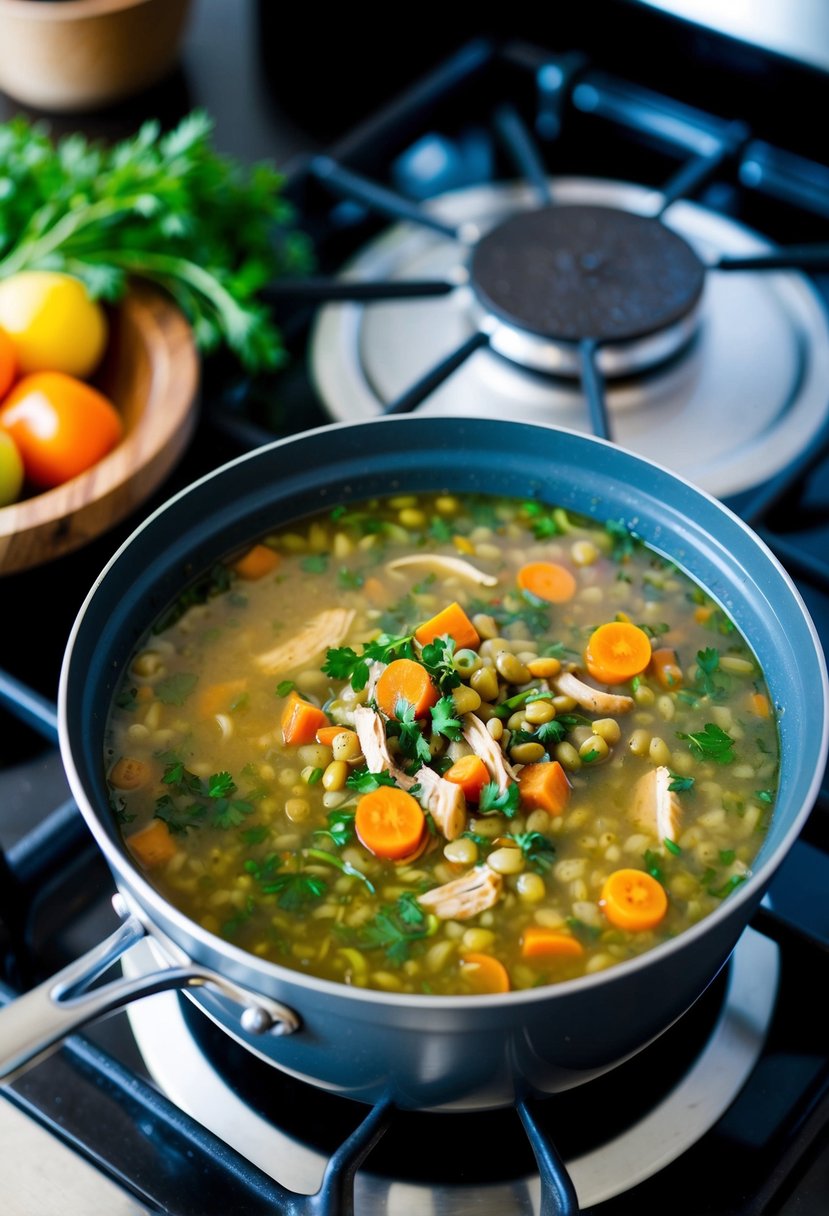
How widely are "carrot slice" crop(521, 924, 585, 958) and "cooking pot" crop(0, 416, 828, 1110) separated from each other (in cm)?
12

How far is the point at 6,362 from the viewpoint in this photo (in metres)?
2.04

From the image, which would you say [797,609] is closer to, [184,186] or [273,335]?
[273,335]

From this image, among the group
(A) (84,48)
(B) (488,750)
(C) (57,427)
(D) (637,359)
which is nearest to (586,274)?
(D) (637,359)

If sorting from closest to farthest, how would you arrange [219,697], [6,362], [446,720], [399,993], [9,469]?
[399,993] → [446,720] → [219,697] → [9,469] → [6,362]

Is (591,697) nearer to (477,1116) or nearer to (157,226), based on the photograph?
(477,1116)

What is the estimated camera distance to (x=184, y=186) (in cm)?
221

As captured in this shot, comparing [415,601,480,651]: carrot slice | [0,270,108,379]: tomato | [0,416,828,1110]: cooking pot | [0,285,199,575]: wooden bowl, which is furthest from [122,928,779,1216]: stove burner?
[0,270,108,379]: tomato

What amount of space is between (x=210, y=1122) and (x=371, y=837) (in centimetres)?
39

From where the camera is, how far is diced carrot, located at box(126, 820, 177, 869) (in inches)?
58.2

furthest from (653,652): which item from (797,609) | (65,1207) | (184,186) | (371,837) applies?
(184,186)

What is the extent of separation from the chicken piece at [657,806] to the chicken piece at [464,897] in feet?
0.68

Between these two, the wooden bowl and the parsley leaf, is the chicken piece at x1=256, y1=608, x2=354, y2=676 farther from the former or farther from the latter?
the parsley leaf

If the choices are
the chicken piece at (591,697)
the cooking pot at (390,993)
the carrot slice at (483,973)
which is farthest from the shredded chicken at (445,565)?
the carrot slice at (483,973)

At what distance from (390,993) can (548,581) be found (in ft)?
2.46
